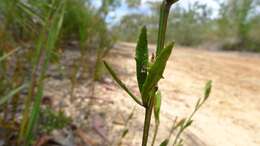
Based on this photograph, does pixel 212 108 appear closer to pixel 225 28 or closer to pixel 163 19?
pixel 163 19

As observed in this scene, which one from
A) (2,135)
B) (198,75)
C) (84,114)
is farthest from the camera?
(198,75)

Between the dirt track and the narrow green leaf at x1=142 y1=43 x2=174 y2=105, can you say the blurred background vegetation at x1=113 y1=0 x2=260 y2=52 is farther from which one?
the narrow green leaf at x1=142 y1=43 x2=174 y2=105

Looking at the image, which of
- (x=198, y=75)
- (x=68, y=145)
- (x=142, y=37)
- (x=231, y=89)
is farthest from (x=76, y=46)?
(x=142, y=37)

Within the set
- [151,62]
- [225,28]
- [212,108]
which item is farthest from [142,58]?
[225,28]

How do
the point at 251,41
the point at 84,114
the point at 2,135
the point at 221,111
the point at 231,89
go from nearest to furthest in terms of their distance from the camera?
the point at 2,135
the point at 84,114
the point at 221,111
the point at 231,89
the point at 251,41

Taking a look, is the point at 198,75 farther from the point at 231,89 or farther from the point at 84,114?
the point at 84,114

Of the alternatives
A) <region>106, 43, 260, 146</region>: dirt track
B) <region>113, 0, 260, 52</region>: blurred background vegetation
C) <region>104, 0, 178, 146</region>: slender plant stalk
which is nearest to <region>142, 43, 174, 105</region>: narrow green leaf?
<region>104, 0, 178, 146</region>: slender plant stalk

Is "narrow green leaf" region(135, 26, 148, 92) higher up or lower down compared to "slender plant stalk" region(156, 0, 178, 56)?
lower down

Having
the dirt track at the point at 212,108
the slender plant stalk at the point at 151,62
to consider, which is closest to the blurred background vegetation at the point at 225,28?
the dirt track at the point at 212,108
